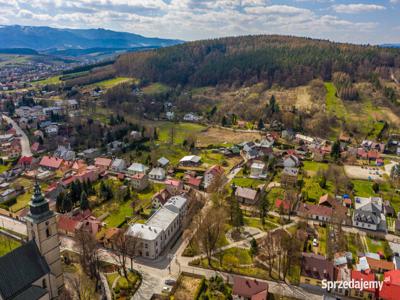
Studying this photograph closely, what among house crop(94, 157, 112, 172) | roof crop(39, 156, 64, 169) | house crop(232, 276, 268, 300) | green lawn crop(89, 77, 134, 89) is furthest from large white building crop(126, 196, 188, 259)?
green lawn crop(89, 77, 134, 89)

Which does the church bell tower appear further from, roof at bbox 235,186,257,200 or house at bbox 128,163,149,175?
house at bbox 128,163,149,175

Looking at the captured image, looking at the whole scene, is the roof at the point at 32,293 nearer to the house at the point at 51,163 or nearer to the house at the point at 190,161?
the house at the point at 51,163

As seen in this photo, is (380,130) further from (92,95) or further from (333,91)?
(92,95)

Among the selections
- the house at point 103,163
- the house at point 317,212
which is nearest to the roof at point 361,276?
the house at point 317,212

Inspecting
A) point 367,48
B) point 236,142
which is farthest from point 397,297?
point 367,48

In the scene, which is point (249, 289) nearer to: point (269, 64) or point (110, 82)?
point (269, 64)

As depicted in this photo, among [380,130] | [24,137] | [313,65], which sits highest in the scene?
[313,65]
